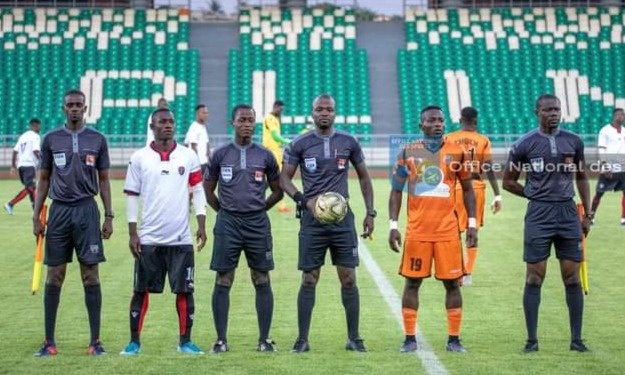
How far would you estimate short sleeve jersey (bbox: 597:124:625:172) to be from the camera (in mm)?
21109

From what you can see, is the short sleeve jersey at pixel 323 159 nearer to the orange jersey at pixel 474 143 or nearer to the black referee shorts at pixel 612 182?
the orange jersey at pixel 474 143

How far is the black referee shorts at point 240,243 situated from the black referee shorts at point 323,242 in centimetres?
32

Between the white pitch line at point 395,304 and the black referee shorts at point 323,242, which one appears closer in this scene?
the white pitch line at point 395,304

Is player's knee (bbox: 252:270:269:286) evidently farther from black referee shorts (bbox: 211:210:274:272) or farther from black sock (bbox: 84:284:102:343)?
black sock (bbox: 84:284:102:343)

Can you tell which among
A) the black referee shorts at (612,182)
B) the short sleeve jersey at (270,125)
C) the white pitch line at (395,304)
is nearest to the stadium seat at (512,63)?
the short sleeve jersey at (270,125)

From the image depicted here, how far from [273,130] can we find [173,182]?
493 inches

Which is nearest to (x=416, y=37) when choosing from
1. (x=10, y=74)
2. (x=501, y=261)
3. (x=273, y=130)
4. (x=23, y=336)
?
(x=10, y=74)

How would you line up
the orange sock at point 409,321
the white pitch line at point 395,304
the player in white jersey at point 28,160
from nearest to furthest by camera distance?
the white pitch line at point 395,304
the orange sock at point 409,321
the player in white jersey at point 28,160

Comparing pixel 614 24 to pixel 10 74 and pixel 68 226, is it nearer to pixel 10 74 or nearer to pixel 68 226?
pixel 10 74

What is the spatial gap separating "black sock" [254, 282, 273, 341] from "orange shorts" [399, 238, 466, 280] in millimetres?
1144

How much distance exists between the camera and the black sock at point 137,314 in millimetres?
9188

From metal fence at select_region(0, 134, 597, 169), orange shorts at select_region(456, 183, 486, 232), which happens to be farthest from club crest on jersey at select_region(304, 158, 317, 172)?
metal fence at select_region(0, 134, 597, 169)

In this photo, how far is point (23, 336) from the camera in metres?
9.97

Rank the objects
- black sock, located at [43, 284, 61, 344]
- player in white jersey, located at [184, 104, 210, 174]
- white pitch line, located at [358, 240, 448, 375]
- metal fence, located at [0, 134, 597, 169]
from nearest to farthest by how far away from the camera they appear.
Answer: white pitch line, located at [358, 240, 448, 375] < black sock, located at [43, 284, 61, 344] < player in white jersey, located at [184, 104, 210, 174] < metal fence, located at [0, 134, 597, 169]
